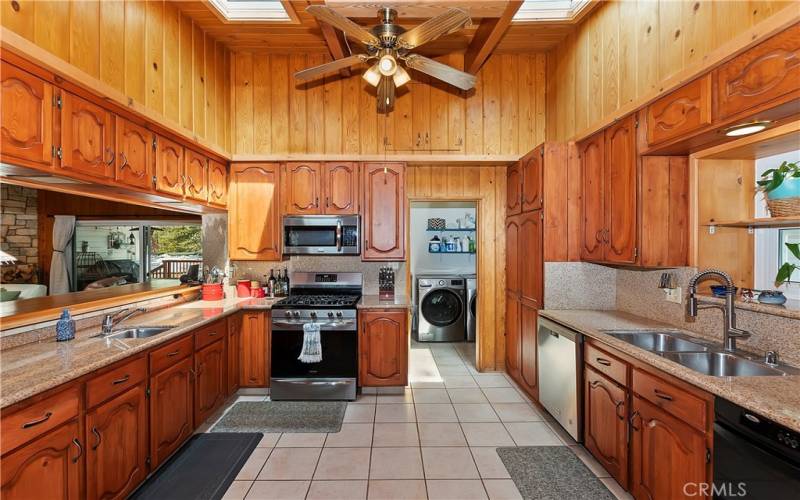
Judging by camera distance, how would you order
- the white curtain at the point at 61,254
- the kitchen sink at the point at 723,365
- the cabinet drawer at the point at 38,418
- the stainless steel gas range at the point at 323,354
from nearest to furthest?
the cabinet drawer at the point at 38,418 → the kitchen sink at the point at 723,365 → the stainless steel gas range at the point at 323,354 → the white curtain at the point at 61,254

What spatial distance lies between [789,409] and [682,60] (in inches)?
72.9

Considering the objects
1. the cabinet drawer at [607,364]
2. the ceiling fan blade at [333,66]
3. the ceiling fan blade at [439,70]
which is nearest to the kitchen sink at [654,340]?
the cabinet drawer at [607,364]

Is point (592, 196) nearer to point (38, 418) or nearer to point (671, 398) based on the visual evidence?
point (671, 398)

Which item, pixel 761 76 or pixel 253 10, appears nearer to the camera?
pixel 761 76

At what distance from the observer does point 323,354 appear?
3.38 metres

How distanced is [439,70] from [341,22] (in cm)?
74

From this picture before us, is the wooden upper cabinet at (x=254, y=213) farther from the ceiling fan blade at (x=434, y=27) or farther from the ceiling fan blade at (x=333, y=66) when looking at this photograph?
the ceiling fan blade at (x=434, y=27)

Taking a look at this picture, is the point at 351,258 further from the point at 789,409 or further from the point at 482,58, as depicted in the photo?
the point at 789,409

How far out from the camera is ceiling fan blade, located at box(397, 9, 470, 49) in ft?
6.41

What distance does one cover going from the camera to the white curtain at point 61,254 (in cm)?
356

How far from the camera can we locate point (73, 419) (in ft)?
5.23

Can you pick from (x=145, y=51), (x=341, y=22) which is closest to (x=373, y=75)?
(x=341, y=22)

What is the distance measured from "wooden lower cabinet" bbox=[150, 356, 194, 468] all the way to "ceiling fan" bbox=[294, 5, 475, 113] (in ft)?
7.32

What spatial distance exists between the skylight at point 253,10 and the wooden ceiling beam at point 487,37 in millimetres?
1649
